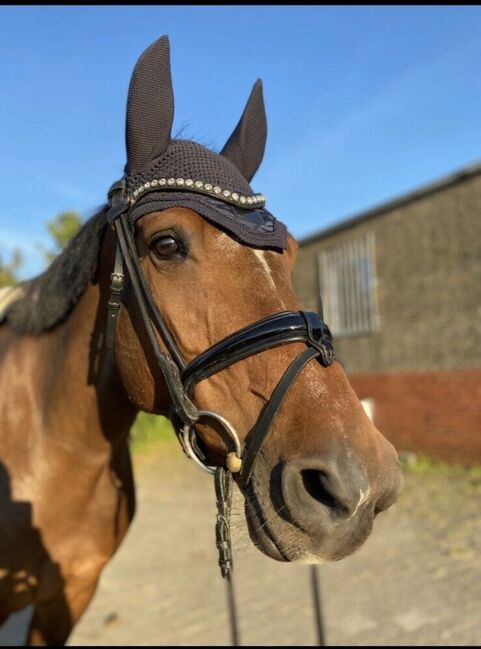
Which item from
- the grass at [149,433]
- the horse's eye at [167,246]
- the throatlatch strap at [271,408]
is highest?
the horse's eye at [167,246]

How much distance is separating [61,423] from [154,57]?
1.56 m

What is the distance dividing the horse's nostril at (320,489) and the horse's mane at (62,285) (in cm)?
128

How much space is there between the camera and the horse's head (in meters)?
1.43

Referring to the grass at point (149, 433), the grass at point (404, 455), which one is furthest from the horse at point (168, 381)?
the grass at point (149, 433)

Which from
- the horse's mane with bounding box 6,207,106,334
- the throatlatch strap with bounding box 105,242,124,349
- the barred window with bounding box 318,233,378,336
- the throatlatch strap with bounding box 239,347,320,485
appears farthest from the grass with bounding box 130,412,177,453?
the throatlatch strap with bounding box 239,347,320,485

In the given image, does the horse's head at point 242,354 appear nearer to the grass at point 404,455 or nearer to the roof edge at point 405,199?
the grass at point 404,455

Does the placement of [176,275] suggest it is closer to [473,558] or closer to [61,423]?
[61,423]

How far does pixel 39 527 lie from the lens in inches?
98.7

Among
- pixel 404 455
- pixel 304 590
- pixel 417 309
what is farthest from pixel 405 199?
pixel 304 590

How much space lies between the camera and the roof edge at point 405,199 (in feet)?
32.1

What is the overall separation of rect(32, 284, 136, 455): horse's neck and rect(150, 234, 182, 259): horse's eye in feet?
1.83

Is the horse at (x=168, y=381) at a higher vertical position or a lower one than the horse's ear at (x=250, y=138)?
lower

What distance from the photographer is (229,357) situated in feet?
5.28

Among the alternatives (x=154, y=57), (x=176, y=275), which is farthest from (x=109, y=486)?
(x=154, y=57)
